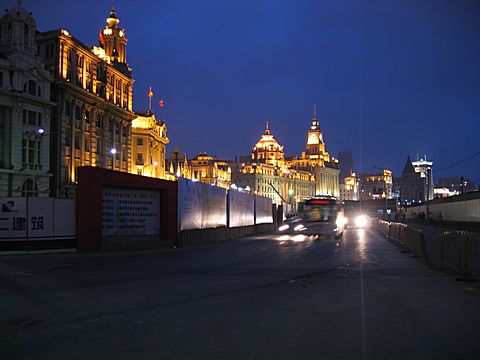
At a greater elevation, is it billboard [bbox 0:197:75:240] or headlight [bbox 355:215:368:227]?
billboard [bbox 0:197:75:240]

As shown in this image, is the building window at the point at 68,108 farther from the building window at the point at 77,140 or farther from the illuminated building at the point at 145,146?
the illuminated building at the point at 145,146

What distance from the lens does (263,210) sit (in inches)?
2212

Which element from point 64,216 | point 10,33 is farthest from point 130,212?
point 10,33

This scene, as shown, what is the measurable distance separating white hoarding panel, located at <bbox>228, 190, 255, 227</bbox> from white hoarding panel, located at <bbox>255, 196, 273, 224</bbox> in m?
2.30

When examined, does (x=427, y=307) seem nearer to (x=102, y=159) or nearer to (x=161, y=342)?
(x=161, y=342)

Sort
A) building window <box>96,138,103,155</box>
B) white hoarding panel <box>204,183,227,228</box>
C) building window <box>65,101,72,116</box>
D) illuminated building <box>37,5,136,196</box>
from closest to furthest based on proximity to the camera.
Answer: white hoarding panel <box>204,183,227,228</box> → illuminated building <box>37,5,136,196</box> → building window <box>65,101,72,116</box> → building window <box>96,138,103,155</box>

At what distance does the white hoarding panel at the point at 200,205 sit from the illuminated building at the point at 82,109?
14899 millimetres

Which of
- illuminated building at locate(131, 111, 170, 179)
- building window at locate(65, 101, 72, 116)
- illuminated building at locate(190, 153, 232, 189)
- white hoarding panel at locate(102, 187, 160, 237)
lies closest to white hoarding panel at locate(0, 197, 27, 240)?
white hoarding panel at locate(102, 187, 160, 237)

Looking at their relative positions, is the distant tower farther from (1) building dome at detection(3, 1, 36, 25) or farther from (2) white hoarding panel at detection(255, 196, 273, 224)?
(2) white hoarding panel at detection(255, 196, 273, 224)

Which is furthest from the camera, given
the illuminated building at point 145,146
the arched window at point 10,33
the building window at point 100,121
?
the illuminated building at point 145,146

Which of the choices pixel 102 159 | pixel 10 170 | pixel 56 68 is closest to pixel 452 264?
pixel 10 170

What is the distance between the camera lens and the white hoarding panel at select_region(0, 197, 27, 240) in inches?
885

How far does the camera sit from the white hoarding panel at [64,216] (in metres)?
23.6

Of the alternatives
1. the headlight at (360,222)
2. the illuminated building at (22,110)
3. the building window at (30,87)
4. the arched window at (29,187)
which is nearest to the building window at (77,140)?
the illuminated building at (22,110)
